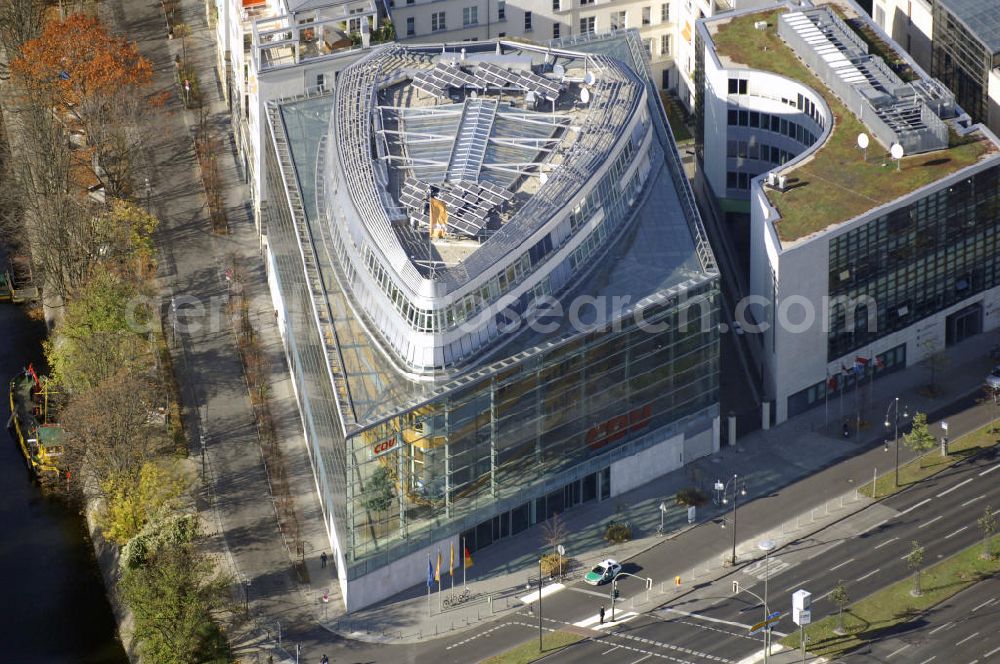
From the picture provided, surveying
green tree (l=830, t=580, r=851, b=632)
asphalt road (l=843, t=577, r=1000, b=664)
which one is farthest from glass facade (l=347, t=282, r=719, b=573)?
asphalt road (l=843, t=577, r=1000, b=664)

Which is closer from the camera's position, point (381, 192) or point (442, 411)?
point (442, 411)

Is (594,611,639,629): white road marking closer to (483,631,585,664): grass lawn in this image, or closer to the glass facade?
(483,631,585,664): grass lawn

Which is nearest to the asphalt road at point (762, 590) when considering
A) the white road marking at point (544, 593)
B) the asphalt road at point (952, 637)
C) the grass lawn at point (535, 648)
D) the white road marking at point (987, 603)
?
the white road marking at point (544, 593)

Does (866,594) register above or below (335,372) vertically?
below

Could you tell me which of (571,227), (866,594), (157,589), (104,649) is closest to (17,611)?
(104,649)

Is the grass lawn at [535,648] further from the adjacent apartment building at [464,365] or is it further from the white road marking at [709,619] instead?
the adjacent apartment building at [464,365]

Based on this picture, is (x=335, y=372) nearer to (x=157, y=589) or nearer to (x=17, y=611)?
(x=157, y=589)

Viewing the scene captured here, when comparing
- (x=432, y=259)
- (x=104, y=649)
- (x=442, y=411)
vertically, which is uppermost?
(x=432, y=259)

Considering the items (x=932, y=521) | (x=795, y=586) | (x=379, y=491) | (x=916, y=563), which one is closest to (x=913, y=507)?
(x=932, y=521)
